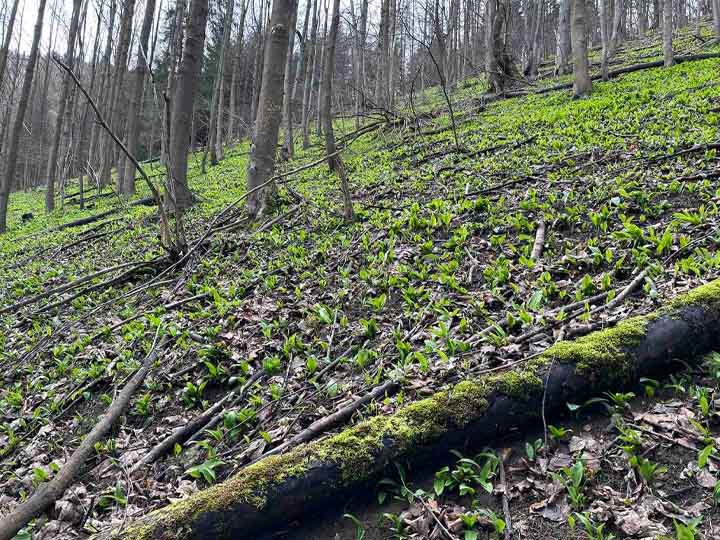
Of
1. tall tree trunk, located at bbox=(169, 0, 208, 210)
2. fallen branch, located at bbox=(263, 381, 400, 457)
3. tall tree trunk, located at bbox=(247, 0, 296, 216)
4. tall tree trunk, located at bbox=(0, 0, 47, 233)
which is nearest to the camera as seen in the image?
fallen branch, located at bbox=(263, 381, 400, 457)

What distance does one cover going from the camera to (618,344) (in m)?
2.55

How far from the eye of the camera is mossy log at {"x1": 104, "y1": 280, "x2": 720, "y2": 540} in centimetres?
221

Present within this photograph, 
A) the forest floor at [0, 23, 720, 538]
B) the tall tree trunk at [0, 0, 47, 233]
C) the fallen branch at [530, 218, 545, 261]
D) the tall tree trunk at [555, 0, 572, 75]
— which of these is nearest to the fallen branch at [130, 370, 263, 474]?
the forest floor at [0, 23, 720, 538]

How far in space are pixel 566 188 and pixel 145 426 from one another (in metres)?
5.05

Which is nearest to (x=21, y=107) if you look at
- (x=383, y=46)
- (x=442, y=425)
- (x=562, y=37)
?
(x=383, y=46)

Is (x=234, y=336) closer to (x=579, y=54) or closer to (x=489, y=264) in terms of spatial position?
(x=489, y=264)

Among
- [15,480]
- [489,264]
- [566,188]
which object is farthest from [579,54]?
[15,480]


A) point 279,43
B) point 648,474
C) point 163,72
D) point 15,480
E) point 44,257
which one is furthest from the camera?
point 163,72

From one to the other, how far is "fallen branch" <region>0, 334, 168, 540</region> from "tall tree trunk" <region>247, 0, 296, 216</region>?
4.42m

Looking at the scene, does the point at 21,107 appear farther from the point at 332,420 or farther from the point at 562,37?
the point at 562,37

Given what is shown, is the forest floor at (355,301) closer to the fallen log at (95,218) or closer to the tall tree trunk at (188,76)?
the tall tree trunk at (188,76)

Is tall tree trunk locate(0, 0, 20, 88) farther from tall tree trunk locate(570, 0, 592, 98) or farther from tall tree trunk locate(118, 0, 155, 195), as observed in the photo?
tall tree trunk locate(570, 0, 592, 98)

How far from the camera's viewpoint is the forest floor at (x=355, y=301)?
2.99m

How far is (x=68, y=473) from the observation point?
2789 mm
